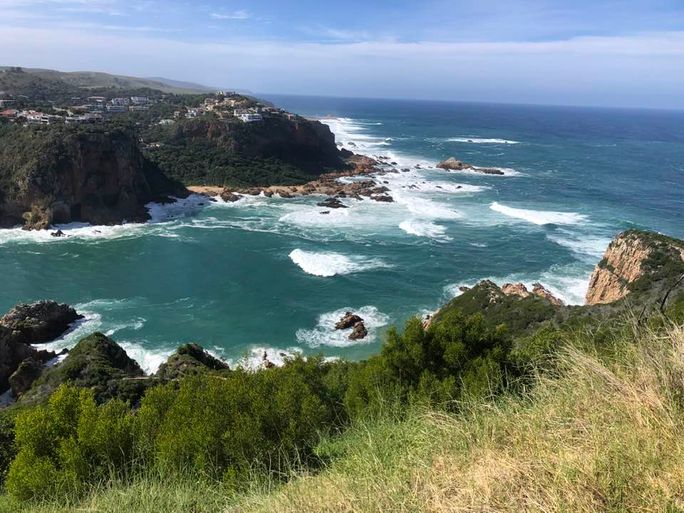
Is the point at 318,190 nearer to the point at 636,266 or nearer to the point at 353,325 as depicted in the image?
the point at 353,325

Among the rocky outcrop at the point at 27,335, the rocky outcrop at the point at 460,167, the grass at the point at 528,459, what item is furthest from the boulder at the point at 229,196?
the grass at the point at 528,459

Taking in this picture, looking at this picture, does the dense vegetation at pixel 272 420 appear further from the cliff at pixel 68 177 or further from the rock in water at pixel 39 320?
the cliff at pixel 68 177

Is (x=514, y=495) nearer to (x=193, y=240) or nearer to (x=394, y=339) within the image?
(x=394, y=339)

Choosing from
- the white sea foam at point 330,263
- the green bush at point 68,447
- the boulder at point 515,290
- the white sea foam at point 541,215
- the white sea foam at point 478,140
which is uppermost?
the white sea foam at point 478,140

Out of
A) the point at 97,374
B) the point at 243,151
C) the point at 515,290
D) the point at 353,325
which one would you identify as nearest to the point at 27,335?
the point at 97,374

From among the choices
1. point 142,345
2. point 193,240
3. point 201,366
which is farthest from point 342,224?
point 201,366

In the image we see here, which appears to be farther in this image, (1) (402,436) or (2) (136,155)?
(2) (136,155)
